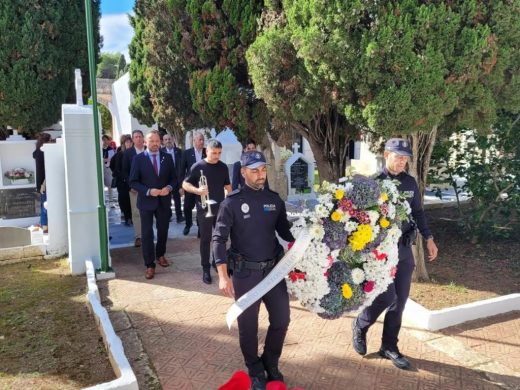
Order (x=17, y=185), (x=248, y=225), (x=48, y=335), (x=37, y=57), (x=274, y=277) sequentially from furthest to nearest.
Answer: (x=37, y=57) < (x=17, y=185) < (x=48, y=335) < (x=248, y=225) < (x=274, y=277)

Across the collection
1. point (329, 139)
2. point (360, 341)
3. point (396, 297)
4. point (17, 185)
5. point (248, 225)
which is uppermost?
point (329, 139)

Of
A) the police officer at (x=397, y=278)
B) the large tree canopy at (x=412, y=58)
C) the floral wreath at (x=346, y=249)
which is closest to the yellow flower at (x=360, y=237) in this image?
the floral wreath at (x=346, y=249)

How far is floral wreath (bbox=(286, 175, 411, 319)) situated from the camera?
352cm

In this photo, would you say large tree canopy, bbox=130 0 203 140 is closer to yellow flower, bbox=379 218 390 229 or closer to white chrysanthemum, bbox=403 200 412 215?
white chrysanthemum, bbox=403 200 412 215

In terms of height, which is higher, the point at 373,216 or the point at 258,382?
the point at 373,216

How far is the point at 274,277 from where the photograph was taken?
348 cm

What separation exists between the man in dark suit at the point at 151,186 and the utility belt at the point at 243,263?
115 inches

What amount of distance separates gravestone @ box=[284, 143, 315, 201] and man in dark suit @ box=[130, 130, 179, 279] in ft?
26.0

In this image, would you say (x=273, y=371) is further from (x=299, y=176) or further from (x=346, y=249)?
(x=299, y=176)

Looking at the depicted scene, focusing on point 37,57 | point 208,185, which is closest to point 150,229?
point 208,185

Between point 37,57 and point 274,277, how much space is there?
1041cm

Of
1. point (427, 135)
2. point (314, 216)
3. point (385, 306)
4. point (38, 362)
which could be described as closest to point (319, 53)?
point (427, 135)

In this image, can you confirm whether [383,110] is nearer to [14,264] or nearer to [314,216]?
[314,216]

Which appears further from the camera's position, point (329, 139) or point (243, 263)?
point (329, 139)
